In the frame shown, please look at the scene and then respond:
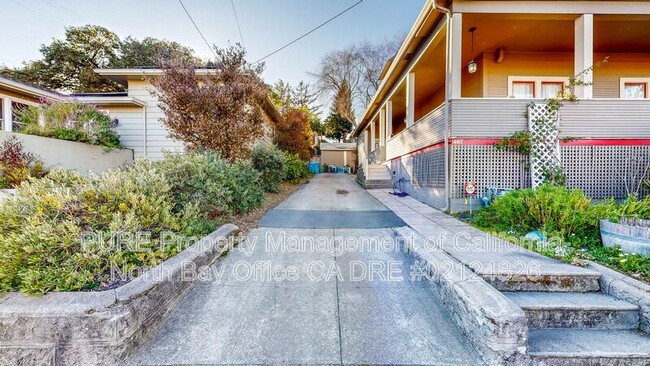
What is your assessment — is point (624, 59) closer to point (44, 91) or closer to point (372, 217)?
point (372, 217)

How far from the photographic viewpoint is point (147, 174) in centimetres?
367

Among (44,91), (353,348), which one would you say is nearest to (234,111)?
(353,348)

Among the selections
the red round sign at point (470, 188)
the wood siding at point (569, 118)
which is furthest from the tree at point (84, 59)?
the red round sign at point (470, 188)

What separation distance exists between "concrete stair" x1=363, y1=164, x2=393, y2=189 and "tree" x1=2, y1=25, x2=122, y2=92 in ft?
74.7

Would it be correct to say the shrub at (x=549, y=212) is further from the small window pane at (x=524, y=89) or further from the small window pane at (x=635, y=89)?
the small window pane at (x=635, y=89)

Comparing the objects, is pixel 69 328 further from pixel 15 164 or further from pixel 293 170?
pixel 293 170

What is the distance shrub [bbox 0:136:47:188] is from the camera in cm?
636

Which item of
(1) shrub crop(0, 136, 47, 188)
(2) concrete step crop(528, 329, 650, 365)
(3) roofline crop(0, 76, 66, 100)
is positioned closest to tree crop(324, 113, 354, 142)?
(3) roofline crop(0, 76, 66, 100)

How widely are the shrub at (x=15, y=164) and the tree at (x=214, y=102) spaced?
12.2ft

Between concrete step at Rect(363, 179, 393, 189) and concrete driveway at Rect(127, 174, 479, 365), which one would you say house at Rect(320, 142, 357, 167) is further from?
concrete driveway at Rect(127, 174, 479, 365)

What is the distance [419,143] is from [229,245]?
637cm

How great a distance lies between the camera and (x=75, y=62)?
894 inches

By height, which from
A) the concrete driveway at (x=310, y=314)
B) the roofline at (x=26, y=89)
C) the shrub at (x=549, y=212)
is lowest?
the concrete driveway at (x=310, y=314)

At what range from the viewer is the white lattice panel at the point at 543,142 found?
5809 millimetres
